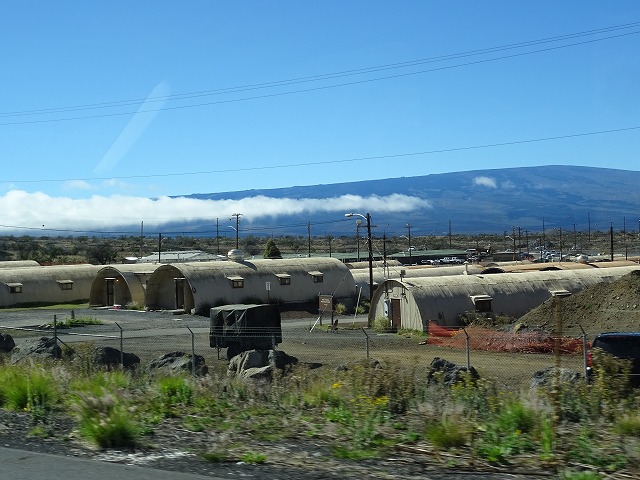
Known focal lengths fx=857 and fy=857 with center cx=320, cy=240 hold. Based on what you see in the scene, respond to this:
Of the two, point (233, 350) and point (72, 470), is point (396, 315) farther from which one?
point (72, 470)

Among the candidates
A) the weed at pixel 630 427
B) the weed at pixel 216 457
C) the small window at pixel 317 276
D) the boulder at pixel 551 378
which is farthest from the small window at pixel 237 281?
the weed at pixel 630 427

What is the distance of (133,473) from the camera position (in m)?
8.45

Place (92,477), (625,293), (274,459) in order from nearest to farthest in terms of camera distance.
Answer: (92,477)
(274,459)
(625,293)

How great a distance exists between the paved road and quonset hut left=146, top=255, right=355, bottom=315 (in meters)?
41.5

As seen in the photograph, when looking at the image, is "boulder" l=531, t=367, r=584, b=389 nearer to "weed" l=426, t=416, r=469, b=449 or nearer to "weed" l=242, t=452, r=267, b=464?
"weed" l=426, t=416, r=469, b=449

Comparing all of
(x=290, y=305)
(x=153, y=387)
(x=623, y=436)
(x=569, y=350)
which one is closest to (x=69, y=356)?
(x=153, y=387)

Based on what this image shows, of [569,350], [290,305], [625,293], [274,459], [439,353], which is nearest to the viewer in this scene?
[274,459]

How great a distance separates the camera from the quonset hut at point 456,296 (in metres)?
41.2

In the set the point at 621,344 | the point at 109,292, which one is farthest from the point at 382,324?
the point at 109,292

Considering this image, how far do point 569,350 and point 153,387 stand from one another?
1765cm

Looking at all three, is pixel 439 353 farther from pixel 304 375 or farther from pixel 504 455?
pixel 504 455

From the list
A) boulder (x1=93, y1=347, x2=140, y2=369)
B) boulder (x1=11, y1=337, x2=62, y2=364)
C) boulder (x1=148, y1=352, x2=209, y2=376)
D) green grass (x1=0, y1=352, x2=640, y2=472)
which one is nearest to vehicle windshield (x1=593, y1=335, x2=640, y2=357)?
green grass (x1=0, y1=352, x2=640, y2=472)

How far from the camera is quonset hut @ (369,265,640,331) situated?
41.2m

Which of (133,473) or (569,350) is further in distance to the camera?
(569,350)
